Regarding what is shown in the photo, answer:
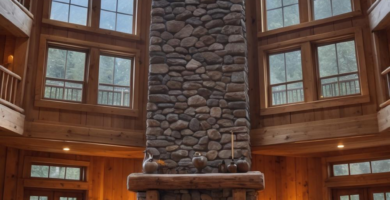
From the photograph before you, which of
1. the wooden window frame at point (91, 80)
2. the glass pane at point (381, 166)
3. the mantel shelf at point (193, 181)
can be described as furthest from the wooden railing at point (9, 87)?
the glass pane at point (381, 166)

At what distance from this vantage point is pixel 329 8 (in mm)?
8484

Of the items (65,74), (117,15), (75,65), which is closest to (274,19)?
(117,15)

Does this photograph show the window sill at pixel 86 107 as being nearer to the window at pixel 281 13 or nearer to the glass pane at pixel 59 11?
the glass pane at pixel 59 11

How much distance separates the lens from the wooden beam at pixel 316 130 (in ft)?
24.5

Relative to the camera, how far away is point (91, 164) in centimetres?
923

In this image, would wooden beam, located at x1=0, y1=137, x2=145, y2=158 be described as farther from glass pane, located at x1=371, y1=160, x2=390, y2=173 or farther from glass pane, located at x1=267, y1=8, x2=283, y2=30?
glass pane, located at x1=371, y1=160, x2=390, y2=173

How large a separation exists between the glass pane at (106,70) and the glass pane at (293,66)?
343 centimetres

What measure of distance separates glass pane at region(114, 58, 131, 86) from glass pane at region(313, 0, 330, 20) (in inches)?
149

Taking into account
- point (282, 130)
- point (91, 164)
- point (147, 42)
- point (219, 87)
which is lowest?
point (91, 164)

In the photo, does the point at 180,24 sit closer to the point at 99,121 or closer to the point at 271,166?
the point at 99,121

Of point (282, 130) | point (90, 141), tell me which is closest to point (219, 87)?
point (282, 130)

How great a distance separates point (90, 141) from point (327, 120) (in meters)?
4.20

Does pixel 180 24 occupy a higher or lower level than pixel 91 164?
higher

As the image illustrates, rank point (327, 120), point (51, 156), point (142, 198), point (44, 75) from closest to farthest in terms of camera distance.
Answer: point (142, 198)
point (327, 120)
point (44, 75)
point (51, 156)
